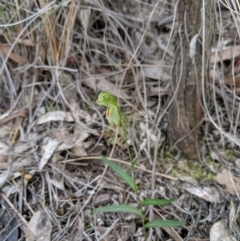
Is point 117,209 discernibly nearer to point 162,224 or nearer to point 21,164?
point 162,224

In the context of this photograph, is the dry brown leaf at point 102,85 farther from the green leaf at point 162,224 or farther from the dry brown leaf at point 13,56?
the green leaf at point 162,224

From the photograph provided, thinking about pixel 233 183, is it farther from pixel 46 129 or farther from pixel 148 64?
pixel 46 129

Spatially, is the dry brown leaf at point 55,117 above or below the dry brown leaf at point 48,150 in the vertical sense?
above

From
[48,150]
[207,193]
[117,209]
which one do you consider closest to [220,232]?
[207,193]

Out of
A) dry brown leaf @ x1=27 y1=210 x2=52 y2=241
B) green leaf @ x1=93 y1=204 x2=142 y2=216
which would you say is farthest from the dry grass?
green leaf @ x1=93 y1=204 x2=142 y2=216

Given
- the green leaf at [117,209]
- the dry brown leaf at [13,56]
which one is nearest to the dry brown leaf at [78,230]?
the green leaf at [117,209]

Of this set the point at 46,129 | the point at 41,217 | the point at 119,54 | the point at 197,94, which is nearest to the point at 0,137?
the point at 46,129
